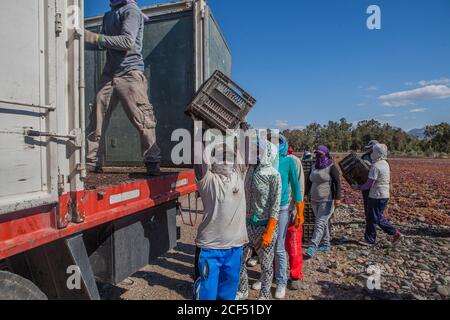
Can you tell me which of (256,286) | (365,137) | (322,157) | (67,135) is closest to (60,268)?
(67,135)

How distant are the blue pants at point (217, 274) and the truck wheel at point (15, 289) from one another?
1200mm

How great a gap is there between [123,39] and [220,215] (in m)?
2.03

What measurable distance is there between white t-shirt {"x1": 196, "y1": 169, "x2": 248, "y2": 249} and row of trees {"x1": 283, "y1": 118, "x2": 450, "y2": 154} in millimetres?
59719

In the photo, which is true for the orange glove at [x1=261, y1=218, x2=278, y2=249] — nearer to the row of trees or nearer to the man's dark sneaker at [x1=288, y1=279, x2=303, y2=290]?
the man's dark sneaker at [x1=288, y1=279, x2=303, y2=290]

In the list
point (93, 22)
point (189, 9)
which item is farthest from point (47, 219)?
point (93, 22)

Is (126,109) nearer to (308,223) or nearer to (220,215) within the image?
(220,215)

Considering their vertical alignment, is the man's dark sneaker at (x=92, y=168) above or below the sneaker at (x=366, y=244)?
above

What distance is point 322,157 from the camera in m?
5.35

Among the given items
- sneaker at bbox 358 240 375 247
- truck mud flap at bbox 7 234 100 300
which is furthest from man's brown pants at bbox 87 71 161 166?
sneaker at bbox 358 240 375 247

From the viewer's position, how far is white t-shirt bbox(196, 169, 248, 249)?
279 cm

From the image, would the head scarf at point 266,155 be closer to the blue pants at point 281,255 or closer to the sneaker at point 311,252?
the blue pants at point 281,255

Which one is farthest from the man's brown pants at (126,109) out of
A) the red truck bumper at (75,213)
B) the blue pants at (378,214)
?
the blue pants at (378,214)

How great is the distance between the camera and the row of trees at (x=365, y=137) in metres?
62.8

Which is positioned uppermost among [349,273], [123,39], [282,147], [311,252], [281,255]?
[123,39]
